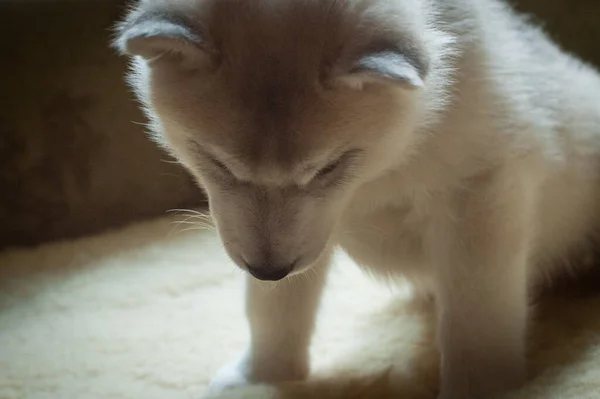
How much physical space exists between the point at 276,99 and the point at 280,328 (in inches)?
27.0

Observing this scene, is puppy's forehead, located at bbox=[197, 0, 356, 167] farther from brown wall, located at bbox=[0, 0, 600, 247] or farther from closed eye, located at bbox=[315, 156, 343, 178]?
brown wall, located at bbox=[0, 0, 600, 247]

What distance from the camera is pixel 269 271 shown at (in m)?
1.14

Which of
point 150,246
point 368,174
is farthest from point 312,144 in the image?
point 150,246

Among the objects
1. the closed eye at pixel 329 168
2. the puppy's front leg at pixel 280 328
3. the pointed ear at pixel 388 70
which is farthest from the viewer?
the puppy's front leg at pixel 280 328

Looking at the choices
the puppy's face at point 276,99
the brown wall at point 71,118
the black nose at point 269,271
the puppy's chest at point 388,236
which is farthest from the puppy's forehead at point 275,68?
the brown wall at point 71,118

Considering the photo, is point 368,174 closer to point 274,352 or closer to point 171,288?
point 274,352

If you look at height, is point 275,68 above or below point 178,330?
above

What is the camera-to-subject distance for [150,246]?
2.24 m

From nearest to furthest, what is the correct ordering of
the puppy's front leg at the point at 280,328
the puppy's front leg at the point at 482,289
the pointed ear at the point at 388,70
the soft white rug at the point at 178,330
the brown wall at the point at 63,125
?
the pointed ear at the point at 388,70
the puppy's front leg at the point at 482,289
the soft white rug at the point at 178,330
the puppy's front leg at the point at 280,328
the brown wall at the point at 63,125

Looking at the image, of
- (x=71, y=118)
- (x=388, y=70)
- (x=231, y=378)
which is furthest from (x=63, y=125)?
(x=388, y=70)

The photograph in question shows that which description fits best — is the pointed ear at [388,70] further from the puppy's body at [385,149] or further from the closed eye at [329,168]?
the closed eye at [329,168]

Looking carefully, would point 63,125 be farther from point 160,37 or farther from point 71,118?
point 160,37

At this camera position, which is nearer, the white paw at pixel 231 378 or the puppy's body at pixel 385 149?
the puppy's body at pixel 385 149

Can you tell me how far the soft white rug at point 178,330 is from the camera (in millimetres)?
1470
